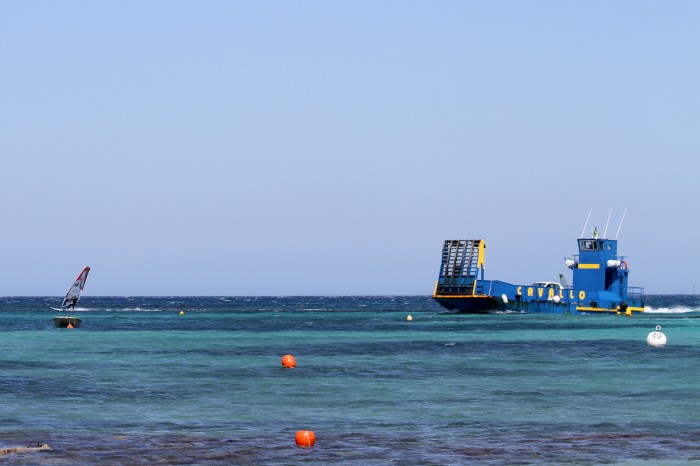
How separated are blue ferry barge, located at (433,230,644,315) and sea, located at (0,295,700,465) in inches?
1653

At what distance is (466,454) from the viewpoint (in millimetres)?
21125

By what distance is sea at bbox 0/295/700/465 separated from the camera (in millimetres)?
21328

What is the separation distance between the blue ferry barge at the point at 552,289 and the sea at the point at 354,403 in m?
42.0

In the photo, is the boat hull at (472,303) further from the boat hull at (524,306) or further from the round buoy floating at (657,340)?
the round buoy floating at (657,340)

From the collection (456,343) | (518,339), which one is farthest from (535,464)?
(518,339)

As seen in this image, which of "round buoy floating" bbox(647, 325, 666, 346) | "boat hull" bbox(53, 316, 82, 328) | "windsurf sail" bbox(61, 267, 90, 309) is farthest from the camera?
"windsurf sail" bbox(61, 267, 90, 309)

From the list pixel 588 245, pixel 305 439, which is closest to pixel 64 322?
pixel 588 245

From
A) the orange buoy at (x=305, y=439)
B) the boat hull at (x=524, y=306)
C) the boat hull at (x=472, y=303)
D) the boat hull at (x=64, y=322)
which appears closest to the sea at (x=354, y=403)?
the orange buoy at (x=305, y=439)

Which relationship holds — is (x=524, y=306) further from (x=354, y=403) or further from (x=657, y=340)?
(x=354, y=403)

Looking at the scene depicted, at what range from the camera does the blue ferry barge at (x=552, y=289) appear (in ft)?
330

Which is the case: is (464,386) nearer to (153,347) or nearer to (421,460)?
(421,460)

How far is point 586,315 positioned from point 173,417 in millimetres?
80881

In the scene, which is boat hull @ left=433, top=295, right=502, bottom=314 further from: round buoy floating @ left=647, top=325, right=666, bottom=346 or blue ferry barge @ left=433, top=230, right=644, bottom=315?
round buoy floating @ left=647, top=325, right=666, bottom=346

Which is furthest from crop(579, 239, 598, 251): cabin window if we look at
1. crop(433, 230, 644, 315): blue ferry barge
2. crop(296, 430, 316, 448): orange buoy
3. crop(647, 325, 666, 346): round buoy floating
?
crop(296, 430, 316, 448): orange buoy
